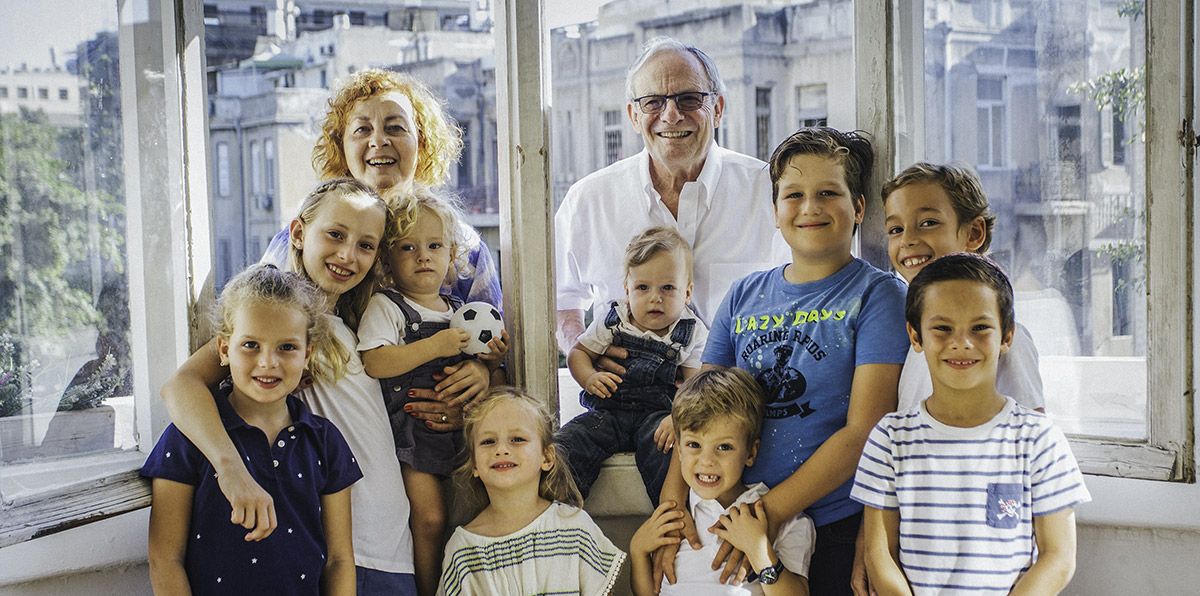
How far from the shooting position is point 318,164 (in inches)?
99.8

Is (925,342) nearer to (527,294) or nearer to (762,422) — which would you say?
(762,422)

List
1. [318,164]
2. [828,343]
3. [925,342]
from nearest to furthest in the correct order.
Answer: [925,342]
[828,343]
[318,164]

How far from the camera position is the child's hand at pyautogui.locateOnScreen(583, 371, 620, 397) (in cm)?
230

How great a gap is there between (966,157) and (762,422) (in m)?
0.80

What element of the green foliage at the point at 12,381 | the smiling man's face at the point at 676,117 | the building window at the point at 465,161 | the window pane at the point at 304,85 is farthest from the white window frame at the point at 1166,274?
the green foliage at the point at 12,381

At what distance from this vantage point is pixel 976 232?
2.04 m

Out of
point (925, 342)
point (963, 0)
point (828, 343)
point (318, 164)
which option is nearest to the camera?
point (925, 342)

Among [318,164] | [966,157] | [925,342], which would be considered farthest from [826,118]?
[318,164]

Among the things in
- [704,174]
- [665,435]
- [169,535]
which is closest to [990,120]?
[704,174]

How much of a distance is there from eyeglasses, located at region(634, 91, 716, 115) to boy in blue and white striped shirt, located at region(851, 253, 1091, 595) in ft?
2.84

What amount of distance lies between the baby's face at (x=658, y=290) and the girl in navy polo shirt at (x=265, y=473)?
0.76 m

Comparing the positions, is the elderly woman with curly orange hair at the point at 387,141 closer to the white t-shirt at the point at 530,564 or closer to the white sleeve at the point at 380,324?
the white sleeve at the point at 380,324

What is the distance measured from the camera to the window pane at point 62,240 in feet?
6.37

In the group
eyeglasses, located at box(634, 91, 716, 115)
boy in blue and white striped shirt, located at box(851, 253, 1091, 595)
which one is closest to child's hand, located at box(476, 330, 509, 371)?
eyeglasses, located at box(634, 91, 716, 115)
